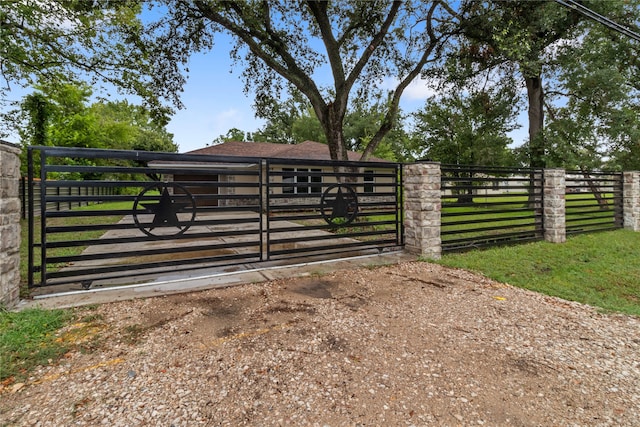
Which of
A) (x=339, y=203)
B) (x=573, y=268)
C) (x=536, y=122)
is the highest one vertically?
(x=536, y=122)

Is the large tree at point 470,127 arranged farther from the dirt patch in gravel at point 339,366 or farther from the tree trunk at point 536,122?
the dirt patch in gravel at point 339,366

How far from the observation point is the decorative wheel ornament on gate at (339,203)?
538 cm

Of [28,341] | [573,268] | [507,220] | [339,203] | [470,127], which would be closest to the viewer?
[28,341]

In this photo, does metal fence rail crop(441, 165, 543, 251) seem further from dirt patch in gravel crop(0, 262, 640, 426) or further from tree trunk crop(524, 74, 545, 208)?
tree trunk crop(524, 74, 545, 208)

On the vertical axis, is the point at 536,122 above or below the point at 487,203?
above

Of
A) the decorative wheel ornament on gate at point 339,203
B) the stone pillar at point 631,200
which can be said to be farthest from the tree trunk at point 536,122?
the decorative wheel ornament on gate at point 339,203

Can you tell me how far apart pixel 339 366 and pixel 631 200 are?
11351 millimetres

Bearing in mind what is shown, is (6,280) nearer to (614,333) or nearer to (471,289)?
(471,289)

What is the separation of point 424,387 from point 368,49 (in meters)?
9.47

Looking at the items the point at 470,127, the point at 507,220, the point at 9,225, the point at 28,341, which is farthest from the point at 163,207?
the point at 470,127

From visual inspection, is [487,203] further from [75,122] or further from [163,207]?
[75,122]

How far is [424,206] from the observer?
5.51 metres

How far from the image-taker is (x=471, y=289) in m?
4.03

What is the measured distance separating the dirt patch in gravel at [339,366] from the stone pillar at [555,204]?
428cm
